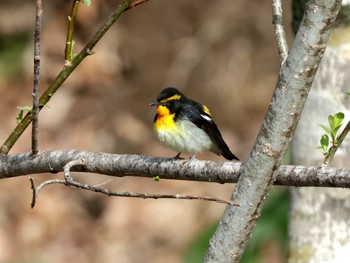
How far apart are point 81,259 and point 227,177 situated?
22.2 ft

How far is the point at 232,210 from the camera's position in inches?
90.3

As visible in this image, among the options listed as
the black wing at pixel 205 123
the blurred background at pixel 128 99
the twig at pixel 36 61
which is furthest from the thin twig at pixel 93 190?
the blurred background at pixel 128 99

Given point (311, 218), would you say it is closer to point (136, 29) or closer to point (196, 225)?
point (196, 225)

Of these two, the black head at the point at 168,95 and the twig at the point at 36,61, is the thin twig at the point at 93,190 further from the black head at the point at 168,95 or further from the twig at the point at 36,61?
the black head at the point at 168,95

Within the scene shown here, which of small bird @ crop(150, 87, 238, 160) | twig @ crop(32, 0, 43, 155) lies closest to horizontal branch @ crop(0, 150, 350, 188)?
twig @ crop(32, 0, 43, 155)

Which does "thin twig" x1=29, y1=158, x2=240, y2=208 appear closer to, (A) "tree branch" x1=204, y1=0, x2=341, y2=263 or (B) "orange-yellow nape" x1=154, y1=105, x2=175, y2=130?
(A) "tree branch" x1=204, y1=0, x2=341, y2=263

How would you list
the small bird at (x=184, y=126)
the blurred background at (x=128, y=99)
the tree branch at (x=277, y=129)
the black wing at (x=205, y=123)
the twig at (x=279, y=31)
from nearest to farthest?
the tree branch at (x=277, y=129)
the twig at (x=279, y=31)
the small bird at (x=184, y=126)
the black wing at (x=205, y=123)
the blurred background at (x=128, y=99)

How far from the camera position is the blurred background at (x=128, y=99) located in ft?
30.5

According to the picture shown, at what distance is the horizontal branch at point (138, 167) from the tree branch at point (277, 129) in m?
0.24

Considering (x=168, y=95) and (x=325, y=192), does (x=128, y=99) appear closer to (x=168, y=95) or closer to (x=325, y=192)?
(x=168, y=95)

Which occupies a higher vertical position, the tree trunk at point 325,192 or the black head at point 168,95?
the black head at point 168,95

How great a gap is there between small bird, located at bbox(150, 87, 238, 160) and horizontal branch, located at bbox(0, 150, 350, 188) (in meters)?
1.46

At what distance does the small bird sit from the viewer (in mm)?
4473

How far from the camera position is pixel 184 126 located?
179 inches
